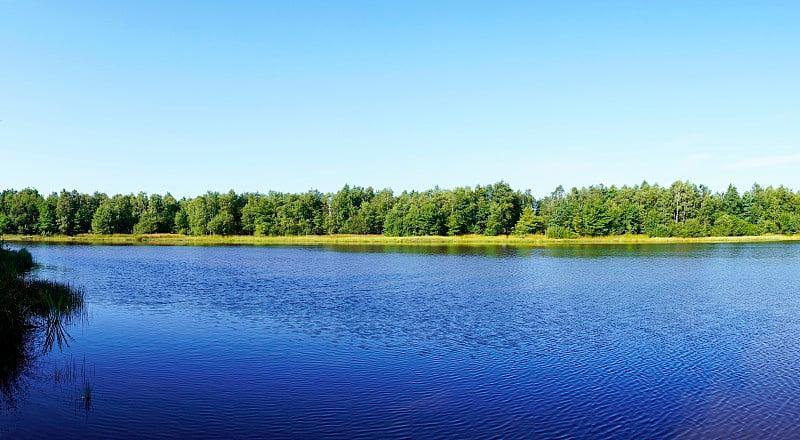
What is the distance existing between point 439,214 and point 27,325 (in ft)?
289

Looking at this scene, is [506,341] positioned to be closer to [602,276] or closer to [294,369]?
[294,369]

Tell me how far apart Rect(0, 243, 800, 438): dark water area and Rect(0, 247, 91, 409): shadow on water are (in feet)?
1.31

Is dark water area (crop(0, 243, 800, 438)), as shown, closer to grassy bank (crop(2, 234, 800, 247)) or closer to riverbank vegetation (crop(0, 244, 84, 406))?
riverbank vegetation (crop(0, 244, 84, 406))

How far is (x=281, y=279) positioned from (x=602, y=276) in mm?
22228

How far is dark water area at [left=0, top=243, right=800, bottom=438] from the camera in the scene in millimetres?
9977

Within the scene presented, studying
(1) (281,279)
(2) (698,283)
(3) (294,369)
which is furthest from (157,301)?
(2) (698,283)

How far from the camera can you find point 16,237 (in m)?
95.9

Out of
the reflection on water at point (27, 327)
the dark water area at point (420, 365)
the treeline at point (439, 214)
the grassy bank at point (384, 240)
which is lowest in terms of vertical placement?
the dark water area at point (420, 365)

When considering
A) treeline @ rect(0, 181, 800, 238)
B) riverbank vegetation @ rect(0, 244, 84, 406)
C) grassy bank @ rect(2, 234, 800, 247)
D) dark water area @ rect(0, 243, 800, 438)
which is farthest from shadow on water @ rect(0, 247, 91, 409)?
treeline @ rect(0, 181, 800, 238)

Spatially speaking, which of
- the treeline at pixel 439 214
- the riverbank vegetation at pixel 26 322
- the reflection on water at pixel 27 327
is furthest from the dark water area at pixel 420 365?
the treeline at pixel 439 214

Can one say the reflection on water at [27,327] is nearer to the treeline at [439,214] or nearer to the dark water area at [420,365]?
the dark water area at [420,365]

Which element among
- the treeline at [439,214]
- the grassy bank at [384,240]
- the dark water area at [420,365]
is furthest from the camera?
the treeline at [439,214]

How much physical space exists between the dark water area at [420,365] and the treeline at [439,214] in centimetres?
7202

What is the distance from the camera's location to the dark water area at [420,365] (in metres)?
9.98
